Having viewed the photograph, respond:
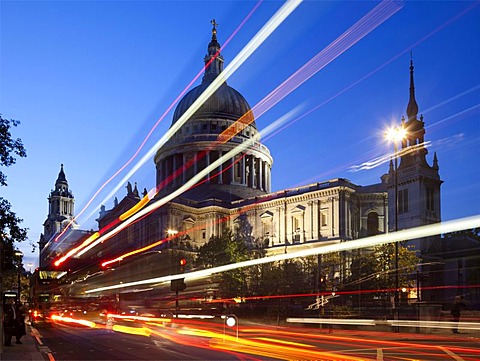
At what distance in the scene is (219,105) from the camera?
131 m

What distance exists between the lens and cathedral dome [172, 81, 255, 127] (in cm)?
12988

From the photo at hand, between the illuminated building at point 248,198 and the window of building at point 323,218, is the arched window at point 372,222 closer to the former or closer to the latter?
the illuminated building at point 248,198

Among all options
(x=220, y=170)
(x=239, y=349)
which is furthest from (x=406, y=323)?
(x=220, y=170)

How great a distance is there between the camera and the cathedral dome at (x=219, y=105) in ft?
426

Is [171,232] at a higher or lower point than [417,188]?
lower

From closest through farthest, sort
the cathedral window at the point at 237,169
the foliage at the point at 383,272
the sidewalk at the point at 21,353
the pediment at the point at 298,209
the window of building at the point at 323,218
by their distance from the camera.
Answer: the sidewalk at the point at 21,353
the foliage at the point at 383,272
the window of building at the point at 323,218
the pediment at the point at 298,209
the cathedral window at the point at 237,169

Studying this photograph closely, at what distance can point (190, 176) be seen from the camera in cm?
12550

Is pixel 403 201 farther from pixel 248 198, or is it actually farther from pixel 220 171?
pixel 220 171

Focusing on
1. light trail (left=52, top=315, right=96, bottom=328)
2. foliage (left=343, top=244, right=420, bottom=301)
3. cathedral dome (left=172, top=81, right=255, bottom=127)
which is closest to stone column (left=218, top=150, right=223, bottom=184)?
cathedral dome (left=172, top=81, right=255, bottom=127)

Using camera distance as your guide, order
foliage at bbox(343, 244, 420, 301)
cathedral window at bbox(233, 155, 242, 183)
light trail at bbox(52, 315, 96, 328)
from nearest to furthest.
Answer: light trail at bbox(52, 315, 96, 328) < foliage at bbox(343, 244, 420, 301) < cathedral window at bbox(233, 155, 242, 183)

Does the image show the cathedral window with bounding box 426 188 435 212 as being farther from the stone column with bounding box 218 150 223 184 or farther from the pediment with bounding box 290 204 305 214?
the stone column with bounding box 218 150 223 184

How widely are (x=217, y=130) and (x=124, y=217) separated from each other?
27.9 metres

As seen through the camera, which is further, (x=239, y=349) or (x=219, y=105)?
(x=219, y=105)

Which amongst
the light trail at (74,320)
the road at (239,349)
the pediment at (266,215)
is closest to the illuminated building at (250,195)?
the pediment at (266,215)
